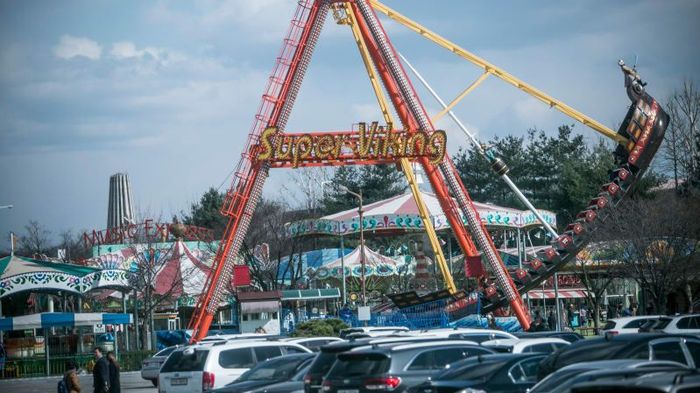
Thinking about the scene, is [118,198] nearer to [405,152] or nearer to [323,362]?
[405,152]

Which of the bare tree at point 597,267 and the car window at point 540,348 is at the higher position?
the bare tree at point 597,267

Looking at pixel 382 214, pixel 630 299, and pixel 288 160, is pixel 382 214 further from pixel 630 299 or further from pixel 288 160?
pixel 630 299

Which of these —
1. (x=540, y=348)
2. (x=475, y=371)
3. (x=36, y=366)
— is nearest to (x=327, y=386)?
(x=475, y=371)

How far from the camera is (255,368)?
2006cm

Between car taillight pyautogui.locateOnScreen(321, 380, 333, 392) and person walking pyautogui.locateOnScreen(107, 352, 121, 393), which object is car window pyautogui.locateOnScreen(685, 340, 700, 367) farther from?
person walking pyautogui.locateOnScreen(107, 352, 121, 393)

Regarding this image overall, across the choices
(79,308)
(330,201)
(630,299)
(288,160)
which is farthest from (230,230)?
(330,201)

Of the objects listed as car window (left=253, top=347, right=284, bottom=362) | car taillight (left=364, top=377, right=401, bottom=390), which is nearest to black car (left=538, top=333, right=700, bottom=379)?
car taillight (left=364, top=377, right=401, bottom=390)

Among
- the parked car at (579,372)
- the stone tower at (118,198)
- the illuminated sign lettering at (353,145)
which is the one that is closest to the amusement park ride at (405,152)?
the illuminated sign lettering at (353,145)

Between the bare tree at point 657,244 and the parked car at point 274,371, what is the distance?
76.0 ft

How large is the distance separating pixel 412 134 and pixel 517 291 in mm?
7626

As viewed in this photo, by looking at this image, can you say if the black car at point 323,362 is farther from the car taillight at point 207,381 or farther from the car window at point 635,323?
the car window at point 635,323

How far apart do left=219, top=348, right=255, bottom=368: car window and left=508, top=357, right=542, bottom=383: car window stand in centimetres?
717

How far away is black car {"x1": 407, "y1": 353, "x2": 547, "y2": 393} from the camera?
15297 millimetres

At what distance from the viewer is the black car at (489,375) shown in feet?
50.2
